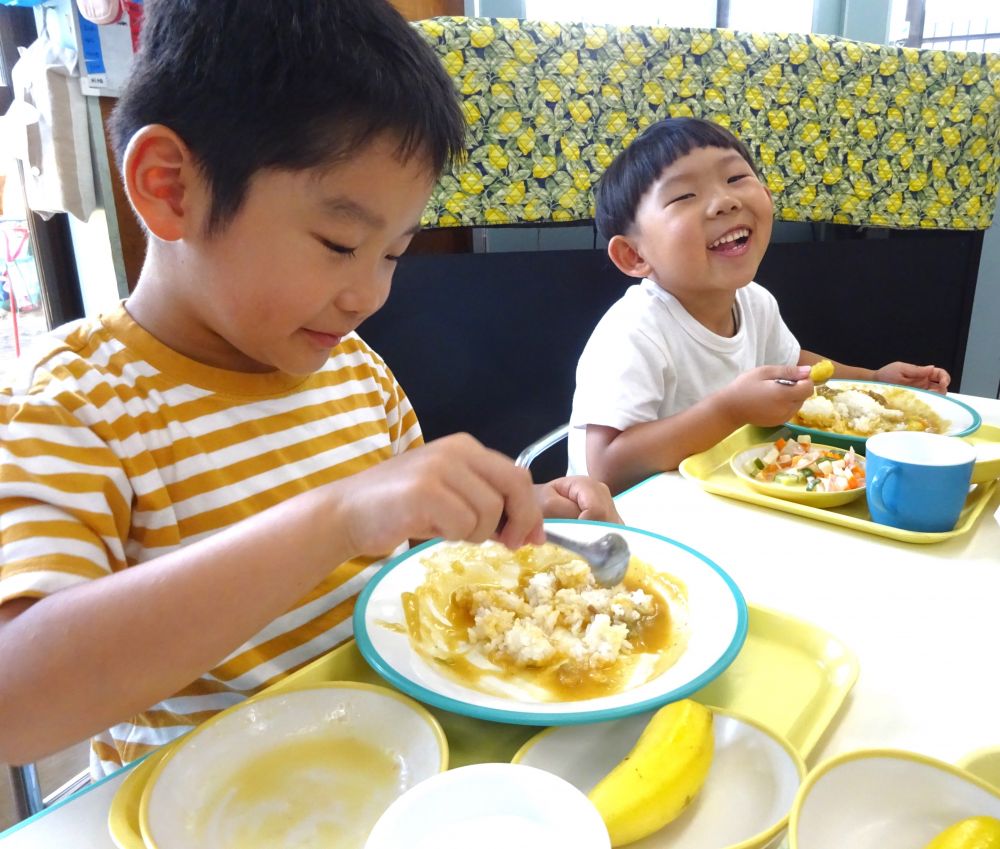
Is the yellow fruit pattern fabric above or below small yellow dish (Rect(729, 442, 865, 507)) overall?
above

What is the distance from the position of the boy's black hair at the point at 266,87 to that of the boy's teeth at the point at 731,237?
38.5 inches

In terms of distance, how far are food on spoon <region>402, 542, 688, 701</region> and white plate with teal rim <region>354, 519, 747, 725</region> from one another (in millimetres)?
10

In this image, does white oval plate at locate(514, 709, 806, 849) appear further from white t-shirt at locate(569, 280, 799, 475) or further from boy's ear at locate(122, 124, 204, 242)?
white t-shirt at locate(569, 280, 799, 475)

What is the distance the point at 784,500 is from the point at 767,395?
10.3 inches

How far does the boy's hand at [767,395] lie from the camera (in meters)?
1.25

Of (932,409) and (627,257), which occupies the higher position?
(627,257)

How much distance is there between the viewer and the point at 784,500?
1059 millimetres

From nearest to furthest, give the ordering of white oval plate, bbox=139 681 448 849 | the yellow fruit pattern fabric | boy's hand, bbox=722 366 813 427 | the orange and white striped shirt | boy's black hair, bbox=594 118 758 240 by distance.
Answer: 1. white oval plate, bbox=139 681 448 849
2. the orange and white striped shirt
3. boy's hand, bbox=722 366 813 427
4. boy's black hair, bbox=594 118 758 240
5. the yellow fruit pattern fabric

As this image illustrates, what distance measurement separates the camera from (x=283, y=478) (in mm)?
881

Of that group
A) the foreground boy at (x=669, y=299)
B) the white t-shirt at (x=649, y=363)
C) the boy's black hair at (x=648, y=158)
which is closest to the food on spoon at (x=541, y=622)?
the foreground boy at (x=669, y=299)

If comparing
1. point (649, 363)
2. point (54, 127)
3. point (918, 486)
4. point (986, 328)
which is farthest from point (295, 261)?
point (986, 328)

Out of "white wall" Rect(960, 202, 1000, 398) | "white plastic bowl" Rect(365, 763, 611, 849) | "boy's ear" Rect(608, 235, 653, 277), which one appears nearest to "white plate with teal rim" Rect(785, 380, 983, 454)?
"boy's ear" Rect(608, 235, 653, 277)

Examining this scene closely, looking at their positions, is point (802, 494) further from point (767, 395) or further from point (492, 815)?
point (492, 815)

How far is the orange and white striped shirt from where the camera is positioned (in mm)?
642
